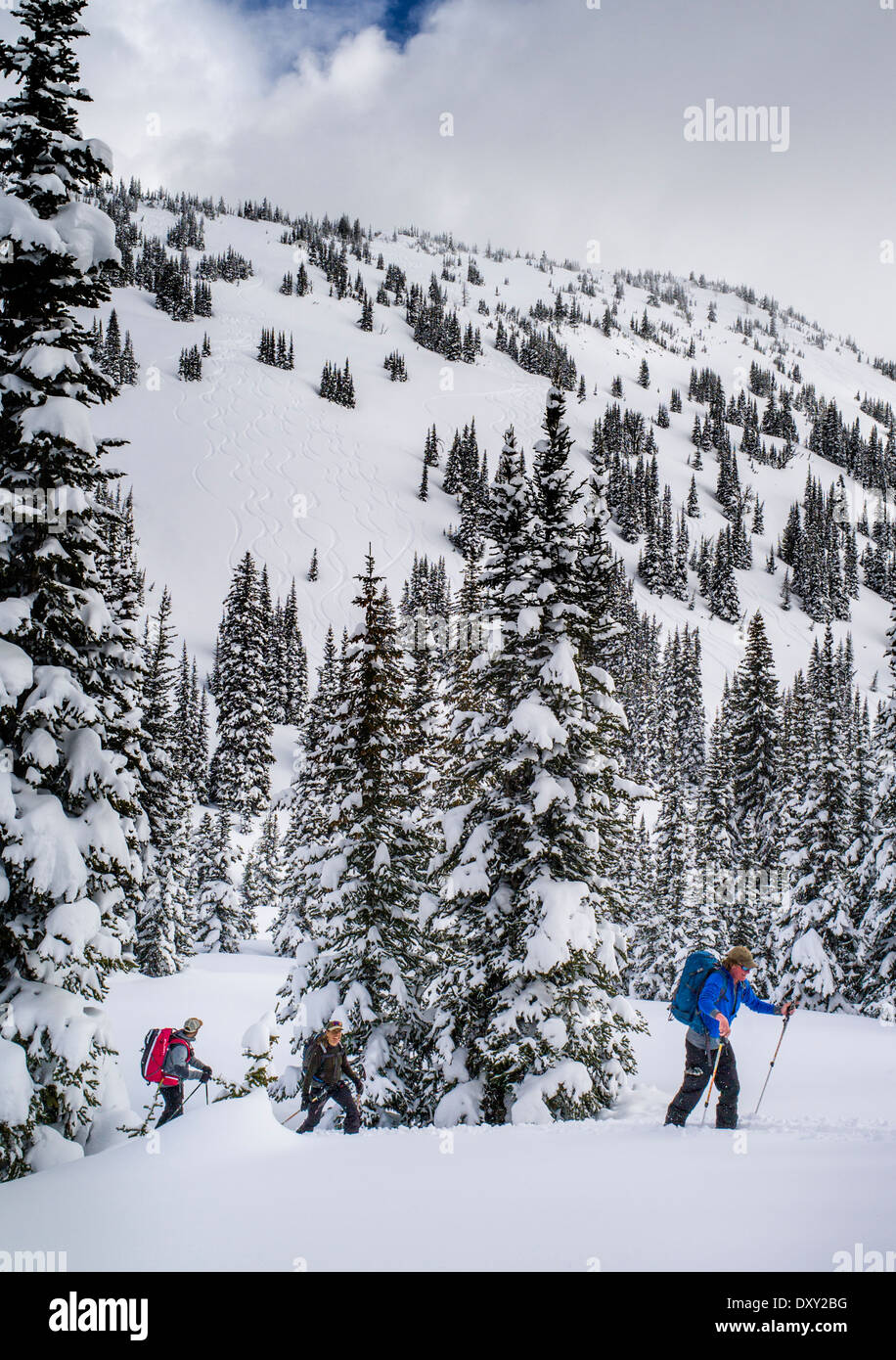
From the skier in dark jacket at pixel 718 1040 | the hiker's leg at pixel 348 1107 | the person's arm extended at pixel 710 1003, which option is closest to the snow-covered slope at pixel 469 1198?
the skier in dark jacket at pixel 718 1040

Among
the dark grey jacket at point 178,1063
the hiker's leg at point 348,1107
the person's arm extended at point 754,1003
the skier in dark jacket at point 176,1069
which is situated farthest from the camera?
the skier in dark jacket at point 176,1069

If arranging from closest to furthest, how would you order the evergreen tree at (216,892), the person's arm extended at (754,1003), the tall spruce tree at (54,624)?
the person's arm extended at (754,1003) < the tall spruce tree at (54,624) < the evergreen tree at (216,892)

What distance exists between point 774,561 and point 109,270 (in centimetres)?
13127

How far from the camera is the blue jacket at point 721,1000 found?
7219mm

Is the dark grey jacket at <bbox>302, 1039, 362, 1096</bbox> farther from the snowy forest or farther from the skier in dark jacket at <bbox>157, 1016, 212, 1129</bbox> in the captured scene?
the skier in dark jacket at <bbox>157, 1016, 212, 1129</bbox>

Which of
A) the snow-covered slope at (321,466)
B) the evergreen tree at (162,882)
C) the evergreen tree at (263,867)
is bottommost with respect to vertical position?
the evergreen tree at (263,867)

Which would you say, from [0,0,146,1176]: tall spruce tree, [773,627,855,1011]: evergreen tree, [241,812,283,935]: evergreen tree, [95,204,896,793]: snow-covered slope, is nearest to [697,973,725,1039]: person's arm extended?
[0,0,146,1176]: tall spruce tree

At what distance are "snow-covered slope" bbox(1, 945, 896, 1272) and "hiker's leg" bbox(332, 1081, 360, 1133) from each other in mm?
2038

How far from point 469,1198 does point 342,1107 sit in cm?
538

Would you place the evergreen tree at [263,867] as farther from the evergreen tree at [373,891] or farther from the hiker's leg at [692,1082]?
the hiker's leg at [692,1082]

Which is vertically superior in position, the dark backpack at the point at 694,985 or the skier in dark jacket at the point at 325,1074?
the dark backpack at the point at 694,985

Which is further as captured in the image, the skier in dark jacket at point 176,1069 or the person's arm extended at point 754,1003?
the skier in dark jacket at point 176,1069

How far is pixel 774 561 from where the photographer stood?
4855 inches
